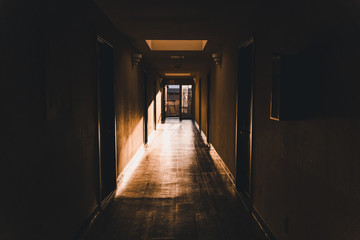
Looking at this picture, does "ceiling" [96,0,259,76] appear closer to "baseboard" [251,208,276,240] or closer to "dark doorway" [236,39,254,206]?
"dark doorway" [236,39,254,206]

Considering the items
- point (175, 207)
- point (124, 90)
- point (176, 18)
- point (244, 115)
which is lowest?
point (175, 207)

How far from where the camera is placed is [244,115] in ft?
13.3

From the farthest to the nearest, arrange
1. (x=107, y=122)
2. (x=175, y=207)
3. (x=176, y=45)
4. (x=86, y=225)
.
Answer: (x=176, y=45) → (x=107, y=122) → (x=175, y=207) → (x=86, y=225)

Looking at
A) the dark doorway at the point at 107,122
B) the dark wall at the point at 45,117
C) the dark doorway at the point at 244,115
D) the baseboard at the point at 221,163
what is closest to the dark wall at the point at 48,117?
the dark wall at the point at 45,117

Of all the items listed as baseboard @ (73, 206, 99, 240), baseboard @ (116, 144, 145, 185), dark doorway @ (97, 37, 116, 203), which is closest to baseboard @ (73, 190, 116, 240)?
baseboard @ (73, 206, 99, 240)

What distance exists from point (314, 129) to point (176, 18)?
2.57 m

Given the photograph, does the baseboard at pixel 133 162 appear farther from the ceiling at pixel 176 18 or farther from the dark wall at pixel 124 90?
the ceiling at pixel 176 18

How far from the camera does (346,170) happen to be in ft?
4.54

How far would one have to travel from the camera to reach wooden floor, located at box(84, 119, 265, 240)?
272cm

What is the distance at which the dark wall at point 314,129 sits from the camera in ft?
4.47

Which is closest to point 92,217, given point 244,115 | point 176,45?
point 244,115

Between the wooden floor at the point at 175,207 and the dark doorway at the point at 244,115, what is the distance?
10.5 inches

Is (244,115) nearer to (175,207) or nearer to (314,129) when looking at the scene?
(175,207)

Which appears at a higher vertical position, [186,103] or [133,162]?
[186,103]
